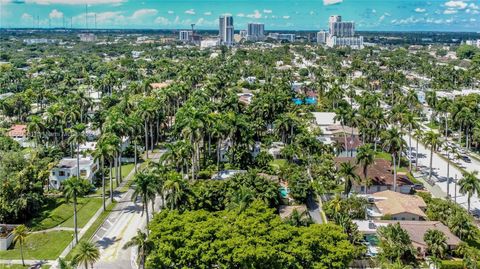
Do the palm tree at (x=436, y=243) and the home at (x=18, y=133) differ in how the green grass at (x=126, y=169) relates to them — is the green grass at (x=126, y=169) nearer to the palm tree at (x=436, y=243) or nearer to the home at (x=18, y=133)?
the home at (x=18, y=133)

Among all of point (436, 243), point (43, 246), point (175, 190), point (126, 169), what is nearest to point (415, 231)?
point (436, 243)

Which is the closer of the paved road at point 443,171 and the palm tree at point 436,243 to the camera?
the palm tree at point 436,243

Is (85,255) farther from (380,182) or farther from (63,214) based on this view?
(380,182)

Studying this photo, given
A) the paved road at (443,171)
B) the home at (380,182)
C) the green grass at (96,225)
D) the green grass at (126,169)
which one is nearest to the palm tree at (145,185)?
the green grass at (96,225)

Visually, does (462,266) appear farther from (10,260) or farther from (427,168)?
(10,260)

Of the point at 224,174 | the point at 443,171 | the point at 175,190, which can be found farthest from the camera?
the point at 443,171

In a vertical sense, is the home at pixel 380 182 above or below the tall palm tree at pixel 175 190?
below

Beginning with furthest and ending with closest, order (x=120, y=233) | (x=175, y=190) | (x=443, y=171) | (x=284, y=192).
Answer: (x=443, y=171) → (x=284, y=192) → (x=120, y=233) → (x=175, y=190)
